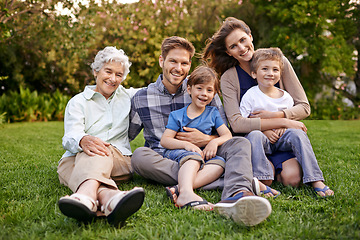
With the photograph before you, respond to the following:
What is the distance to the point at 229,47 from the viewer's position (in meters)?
3.17

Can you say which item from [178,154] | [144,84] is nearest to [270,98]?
[178,154]

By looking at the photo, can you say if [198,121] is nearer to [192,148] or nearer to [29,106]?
[192,148]

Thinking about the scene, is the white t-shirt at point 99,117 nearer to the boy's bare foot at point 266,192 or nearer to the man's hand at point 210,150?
the man's hand at point 210,150

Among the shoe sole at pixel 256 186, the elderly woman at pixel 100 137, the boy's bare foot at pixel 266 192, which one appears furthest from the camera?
the boy's bare foot at pixel 266 192

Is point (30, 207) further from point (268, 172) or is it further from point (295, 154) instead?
point (295, 154)

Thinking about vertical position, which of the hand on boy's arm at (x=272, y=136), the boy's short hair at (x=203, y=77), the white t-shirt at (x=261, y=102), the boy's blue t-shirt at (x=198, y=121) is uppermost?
the boy's short hair at (x=203, y=77)

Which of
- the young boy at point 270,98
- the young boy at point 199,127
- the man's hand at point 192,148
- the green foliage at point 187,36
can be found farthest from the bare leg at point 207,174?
the green foliage at point 187,36

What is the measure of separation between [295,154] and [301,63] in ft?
30.4

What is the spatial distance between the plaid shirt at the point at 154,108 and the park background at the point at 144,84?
472mm

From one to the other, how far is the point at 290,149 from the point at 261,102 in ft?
1.61

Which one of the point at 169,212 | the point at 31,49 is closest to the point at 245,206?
the point at 169,212

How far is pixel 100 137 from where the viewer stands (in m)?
2.88

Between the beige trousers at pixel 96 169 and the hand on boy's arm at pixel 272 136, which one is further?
the hand on boy's arm at pixel 272 136

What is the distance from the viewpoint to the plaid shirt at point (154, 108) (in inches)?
122
